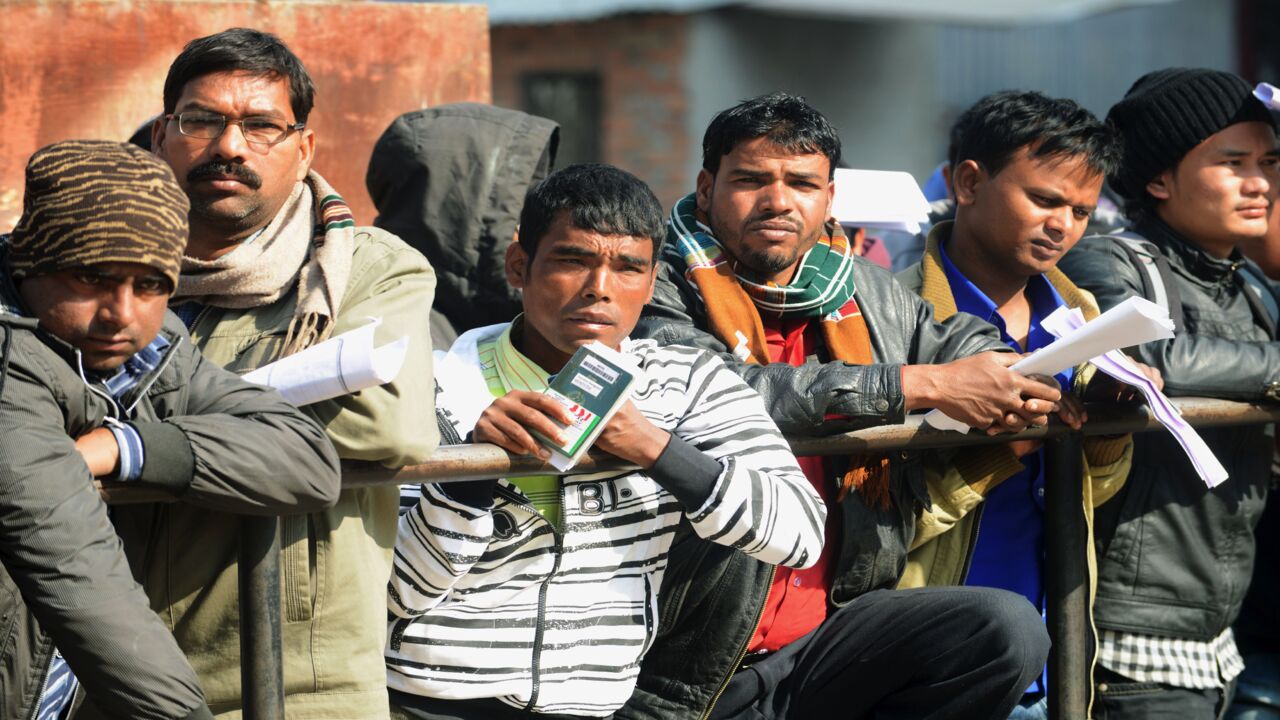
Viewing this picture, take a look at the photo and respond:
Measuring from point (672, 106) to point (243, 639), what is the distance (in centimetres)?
862

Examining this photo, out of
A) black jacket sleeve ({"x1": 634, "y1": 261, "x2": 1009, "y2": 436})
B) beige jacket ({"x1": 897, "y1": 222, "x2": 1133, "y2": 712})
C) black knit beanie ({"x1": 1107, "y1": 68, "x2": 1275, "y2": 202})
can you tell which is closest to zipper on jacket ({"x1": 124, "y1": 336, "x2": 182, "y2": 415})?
black jacket sleeve ({"x1": 634, "y1": 261, "x2": 1009, "y2": 436})

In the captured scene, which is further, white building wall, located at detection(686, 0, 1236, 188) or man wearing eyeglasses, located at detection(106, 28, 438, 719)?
white building wall, located at detection(686, 0, 1236, 188)

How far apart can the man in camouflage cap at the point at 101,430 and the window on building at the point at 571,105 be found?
8.79 metres

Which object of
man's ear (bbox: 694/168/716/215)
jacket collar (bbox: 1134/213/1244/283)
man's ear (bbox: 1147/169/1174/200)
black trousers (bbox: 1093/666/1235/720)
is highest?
man's ear (bbox: 694/168/716/215)

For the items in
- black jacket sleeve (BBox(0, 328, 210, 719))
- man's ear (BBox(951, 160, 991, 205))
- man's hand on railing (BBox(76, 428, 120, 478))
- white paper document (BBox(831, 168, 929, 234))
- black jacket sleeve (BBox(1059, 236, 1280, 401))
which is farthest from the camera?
white paper document (BBox(831, 168, 929, 234))

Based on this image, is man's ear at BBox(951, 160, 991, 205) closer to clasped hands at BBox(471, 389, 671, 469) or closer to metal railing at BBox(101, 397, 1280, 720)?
metal railing at BBox(101, 397, 1280, 720)

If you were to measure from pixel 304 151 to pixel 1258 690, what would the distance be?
275cm

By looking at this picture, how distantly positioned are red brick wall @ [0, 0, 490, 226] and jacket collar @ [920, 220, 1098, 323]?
1.46 m

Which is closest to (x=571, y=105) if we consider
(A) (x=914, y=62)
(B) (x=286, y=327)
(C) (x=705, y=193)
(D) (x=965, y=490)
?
(A) (x=914, y=62)

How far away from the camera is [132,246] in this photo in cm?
234

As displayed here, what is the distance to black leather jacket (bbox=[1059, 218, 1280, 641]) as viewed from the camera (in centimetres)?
365

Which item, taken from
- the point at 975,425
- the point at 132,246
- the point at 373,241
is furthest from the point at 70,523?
the point at 975,425

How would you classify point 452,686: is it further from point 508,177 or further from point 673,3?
point 673,3

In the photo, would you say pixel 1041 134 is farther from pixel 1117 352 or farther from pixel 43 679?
pixel 43 679
